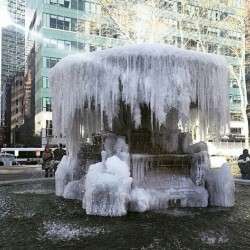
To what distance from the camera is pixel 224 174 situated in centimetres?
970

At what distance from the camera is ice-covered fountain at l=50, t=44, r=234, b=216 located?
8570mm

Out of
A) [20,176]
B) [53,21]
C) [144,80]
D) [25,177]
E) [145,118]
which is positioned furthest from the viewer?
[53,21]

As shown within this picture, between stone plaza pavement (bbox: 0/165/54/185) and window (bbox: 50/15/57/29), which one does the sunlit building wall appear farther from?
stone plaza pavement (bbox: 0/165/54/185)

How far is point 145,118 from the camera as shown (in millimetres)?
10781

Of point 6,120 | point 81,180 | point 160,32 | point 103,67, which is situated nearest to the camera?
point 103,67

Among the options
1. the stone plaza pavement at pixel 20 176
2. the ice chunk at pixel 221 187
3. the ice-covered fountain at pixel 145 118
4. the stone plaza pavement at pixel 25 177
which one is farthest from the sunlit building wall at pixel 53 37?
the ice chunk at pixel 221 187

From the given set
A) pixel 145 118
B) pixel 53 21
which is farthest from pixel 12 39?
pixel 145 118

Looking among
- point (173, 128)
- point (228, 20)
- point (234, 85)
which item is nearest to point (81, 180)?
point (173, 128)

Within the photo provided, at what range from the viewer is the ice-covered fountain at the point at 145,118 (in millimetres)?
8570

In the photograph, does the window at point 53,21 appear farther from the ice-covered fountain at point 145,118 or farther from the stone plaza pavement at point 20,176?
the ice-covered fountain at point 145,118

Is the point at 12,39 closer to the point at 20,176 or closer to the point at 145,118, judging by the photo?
the point at 20,176

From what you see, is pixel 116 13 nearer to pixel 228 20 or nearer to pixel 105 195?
pixel 228 20

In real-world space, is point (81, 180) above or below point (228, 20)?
below

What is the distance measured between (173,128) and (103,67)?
350 cm
